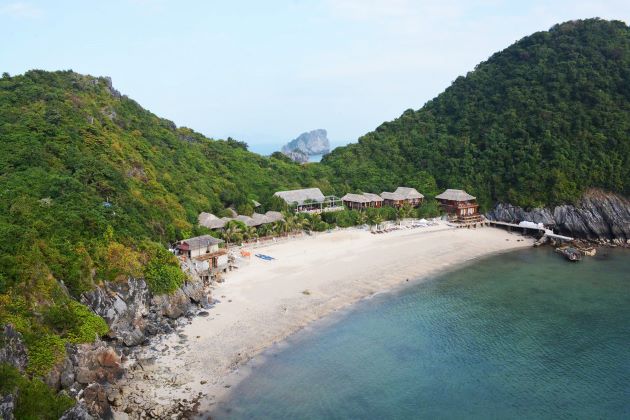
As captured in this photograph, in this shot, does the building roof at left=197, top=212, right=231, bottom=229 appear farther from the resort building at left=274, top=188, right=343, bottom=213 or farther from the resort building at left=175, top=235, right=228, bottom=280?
the resort building at left=274, top=188, right=343, bottom=213

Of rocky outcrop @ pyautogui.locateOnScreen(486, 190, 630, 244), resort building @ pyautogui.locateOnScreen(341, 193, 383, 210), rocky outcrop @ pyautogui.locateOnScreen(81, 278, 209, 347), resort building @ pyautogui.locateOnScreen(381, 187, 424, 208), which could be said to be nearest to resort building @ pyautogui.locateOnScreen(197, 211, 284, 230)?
resort building @ pyautogui.locateOnScreen(341, 193, 383, 210)

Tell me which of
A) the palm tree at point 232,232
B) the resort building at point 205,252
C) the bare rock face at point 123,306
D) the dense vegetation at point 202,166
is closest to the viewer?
the dense vegetation at point 202,166

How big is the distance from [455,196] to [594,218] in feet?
49.0

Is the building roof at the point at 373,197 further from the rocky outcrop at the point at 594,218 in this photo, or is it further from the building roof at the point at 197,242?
the building roof at the point at 197,242

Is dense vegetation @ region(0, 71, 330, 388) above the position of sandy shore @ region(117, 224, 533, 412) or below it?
above

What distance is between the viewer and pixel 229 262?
124 feet

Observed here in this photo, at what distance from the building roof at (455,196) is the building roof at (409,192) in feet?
8.55

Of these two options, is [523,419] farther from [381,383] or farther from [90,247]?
[90,247]

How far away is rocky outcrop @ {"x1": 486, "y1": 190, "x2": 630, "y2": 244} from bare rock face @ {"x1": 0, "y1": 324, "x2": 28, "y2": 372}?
4940cm

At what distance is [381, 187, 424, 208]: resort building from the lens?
58812 mm

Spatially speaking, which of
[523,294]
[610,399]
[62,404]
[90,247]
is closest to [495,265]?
[523,294]

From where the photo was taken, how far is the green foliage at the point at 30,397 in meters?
16.5

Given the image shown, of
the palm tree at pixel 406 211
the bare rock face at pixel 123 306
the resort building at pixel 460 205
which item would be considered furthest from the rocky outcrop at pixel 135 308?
the resort building at pixel 460 205

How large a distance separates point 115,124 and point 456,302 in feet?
126
